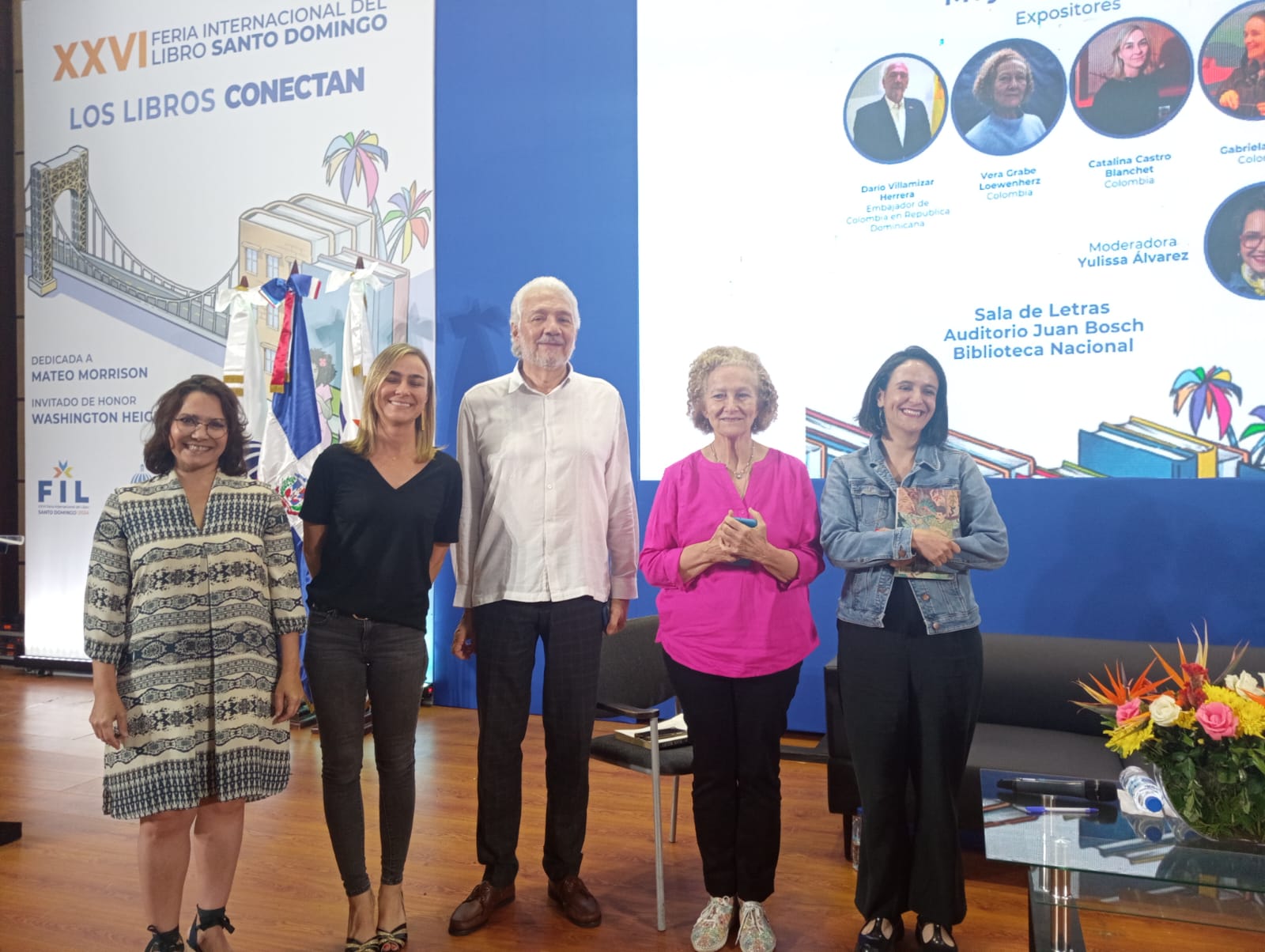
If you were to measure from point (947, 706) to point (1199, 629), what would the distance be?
2228 mm

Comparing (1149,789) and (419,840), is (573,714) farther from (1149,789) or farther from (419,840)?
(1149,789)

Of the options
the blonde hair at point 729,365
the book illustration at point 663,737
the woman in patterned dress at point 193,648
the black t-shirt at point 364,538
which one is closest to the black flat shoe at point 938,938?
the book illustration at point 663,737

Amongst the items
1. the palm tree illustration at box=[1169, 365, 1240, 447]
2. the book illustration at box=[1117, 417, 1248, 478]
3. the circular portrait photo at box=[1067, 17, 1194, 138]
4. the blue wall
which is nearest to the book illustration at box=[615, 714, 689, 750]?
the blue wall

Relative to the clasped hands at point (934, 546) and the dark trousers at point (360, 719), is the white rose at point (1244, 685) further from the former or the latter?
the dark trousers at point (360, 719)

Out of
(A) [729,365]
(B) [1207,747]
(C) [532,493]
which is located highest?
(A) [729,365]

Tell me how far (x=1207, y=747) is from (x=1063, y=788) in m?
0.44

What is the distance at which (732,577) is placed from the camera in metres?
2.50

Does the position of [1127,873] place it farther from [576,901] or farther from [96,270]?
[96,270]

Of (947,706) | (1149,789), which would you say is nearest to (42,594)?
(947,706)

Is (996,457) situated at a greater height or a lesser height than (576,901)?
greater

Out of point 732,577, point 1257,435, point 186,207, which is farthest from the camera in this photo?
point 186,207

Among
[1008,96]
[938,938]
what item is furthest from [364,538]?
[1008,96]

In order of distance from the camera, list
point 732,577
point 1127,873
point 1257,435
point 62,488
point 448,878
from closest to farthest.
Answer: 1. point 1127,873
2. point 732,577
3. point 448,878
4. point 1257,435
5. point 62,488

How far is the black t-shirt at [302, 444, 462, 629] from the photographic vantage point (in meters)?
2.45
